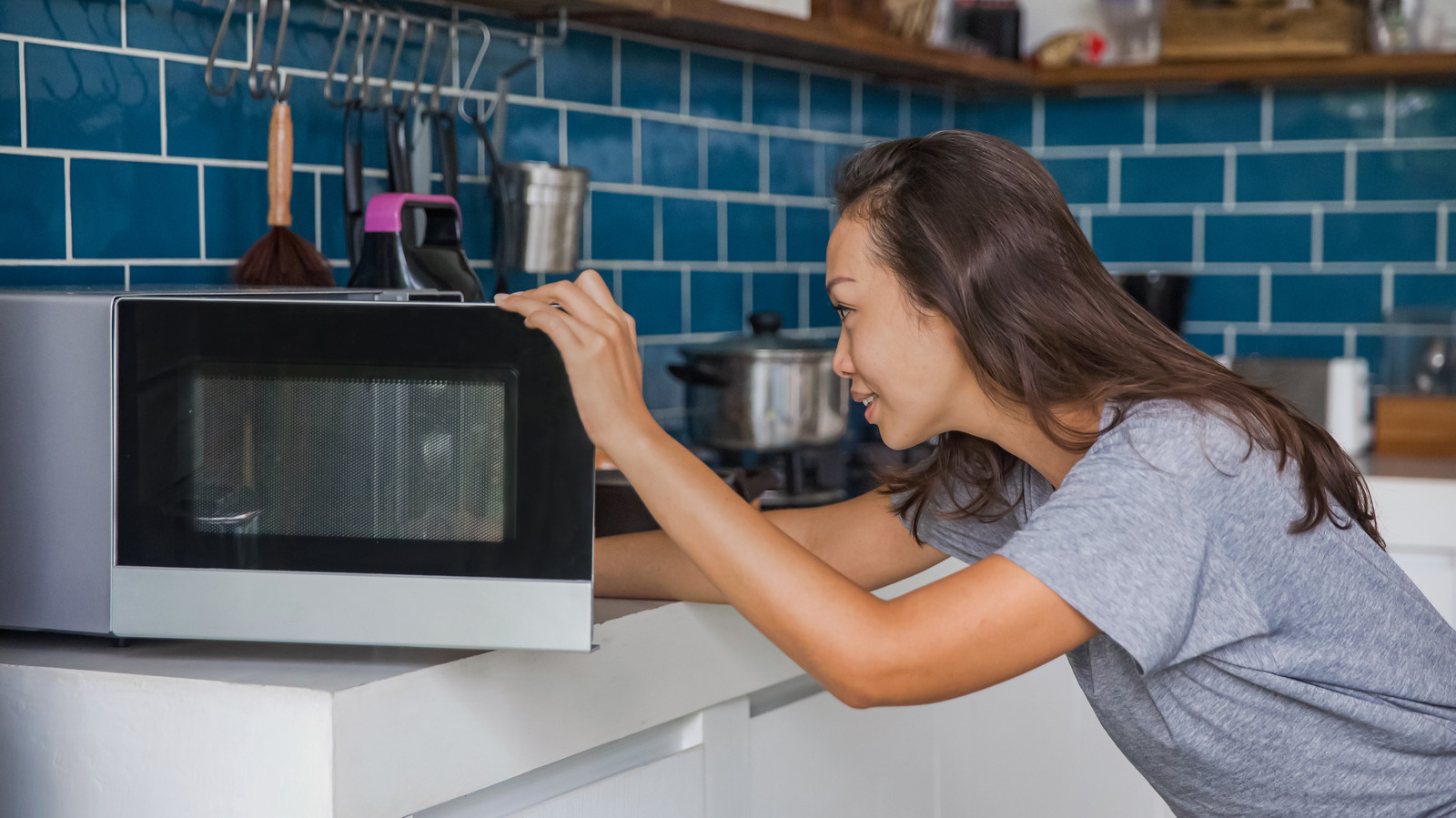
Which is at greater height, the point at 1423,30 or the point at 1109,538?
the point at 1423,30

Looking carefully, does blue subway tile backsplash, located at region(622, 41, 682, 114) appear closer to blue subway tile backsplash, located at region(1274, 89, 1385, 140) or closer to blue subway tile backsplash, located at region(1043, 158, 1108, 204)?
blue subway tile backsplash, located at region(1043, 158, 1108, 204)

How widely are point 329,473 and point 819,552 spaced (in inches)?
20.3

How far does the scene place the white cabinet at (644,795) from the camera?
3.84 ft

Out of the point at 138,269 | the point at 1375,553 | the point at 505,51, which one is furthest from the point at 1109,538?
the point at 505,51

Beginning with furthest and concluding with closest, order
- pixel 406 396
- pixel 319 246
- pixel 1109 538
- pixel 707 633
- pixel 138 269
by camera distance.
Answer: pixel 319 246, pixel 138 269, pixel 707 633, pixel 406 396, pixel 1109 538

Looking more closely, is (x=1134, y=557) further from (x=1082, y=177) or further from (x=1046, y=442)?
(x=1082, y=177)

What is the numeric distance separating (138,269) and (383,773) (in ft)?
2.30

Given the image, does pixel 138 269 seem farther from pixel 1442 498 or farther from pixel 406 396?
pixel 1442 498

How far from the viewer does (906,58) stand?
2348 millimetres

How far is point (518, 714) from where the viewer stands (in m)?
1.11

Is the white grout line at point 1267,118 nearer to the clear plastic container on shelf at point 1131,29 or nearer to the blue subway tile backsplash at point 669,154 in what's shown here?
the clear plastic container on shelf at point 1131,29

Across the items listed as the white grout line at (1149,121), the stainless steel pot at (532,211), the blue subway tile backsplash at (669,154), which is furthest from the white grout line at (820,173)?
the stainless steel pot at (532,211)

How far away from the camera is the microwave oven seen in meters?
1.02

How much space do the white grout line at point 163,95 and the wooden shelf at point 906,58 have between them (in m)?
0.43
